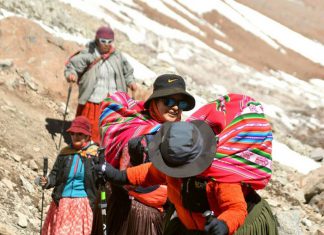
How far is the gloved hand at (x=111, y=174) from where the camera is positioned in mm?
3842

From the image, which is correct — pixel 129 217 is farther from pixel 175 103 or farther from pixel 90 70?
pixel 90 70

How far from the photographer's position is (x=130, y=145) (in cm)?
454

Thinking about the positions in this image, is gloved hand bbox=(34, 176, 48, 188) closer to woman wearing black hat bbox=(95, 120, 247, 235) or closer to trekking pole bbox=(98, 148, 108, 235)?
trekking pole bbox=(98, 148, 108, 235)

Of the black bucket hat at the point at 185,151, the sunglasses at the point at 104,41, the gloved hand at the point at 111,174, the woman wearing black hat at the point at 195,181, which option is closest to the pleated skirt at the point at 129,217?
the gloved hand at the point at 111,174

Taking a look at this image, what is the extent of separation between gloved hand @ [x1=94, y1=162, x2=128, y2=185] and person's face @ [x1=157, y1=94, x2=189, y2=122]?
33.9 inches

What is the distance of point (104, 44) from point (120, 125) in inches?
158

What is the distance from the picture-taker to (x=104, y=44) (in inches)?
342

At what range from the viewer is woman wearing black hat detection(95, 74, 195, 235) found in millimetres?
4562

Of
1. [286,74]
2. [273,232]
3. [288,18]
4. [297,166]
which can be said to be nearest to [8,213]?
[273,232]

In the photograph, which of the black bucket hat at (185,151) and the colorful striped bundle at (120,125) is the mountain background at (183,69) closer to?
the colorful striped bundle at (120,125)

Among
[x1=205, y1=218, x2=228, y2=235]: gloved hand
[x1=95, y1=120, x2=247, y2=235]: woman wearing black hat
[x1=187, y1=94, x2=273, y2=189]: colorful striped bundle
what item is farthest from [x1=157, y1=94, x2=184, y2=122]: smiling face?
[x1=205, y1=218, x2=228, y2=235]: gloved hand

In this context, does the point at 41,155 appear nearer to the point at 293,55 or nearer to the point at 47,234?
the point at 47,234

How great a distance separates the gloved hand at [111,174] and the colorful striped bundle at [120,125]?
79 centimetres

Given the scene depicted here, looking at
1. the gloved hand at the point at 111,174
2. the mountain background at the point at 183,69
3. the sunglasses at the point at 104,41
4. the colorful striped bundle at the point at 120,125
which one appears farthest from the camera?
the sunglasses at the point at 104,41
